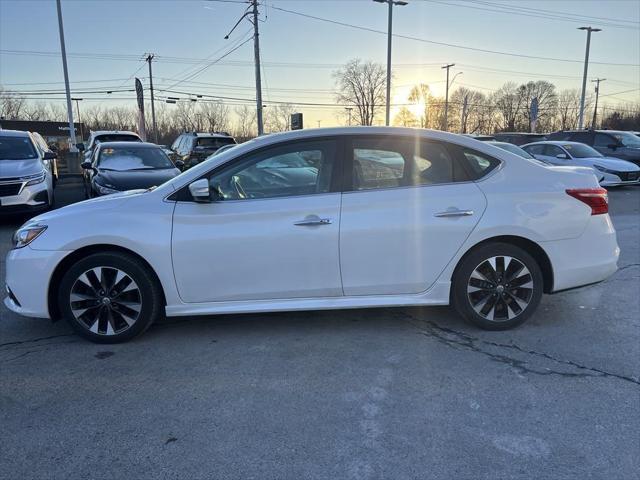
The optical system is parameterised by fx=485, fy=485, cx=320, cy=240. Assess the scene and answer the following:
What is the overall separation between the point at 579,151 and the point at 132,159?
12783mm

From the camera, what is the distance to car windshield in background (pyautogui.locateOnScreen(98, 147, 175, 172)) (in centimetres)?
1054

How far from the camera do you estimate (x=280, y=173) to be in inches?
152

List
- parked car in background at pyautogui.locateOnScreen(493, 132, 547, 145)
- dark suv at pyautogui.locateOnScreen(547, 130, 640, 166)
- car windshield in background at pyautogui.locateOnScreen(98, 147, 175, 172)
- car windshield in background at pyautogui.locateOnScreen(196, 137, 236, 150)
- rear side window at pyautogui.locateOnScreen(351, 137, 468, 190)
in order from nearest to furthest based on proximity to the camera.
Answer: rear side window at pyautogui.locateOnScreen(351, 137, 468, 190) < car windshield in background at pyautogui.locateOnScreen(98, 147, 175, 172) < dark suv at pyautogui.locateOnScreen(547, 130, 640, 166) < car windshield in background at pyautogui.locateOnScreen(196, 137, 236, 150) < parked car in background at pyautogui.locateOnScreen(493, 132, 547, 145)

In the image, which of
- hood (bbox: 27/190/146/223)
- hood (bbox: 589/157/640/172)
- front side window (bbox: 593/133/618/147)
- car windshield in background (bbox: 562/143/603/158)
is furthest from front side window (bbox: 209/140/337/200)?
front side window (bbox: 593/133/618/147)

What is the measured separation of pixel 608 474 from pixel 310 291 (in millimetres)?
2191

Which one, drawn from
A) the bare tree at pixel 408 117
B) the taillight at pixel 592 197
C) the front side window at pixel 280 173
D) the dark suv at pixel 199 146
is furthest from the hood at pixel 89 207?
the bare tree at pixel 408 117

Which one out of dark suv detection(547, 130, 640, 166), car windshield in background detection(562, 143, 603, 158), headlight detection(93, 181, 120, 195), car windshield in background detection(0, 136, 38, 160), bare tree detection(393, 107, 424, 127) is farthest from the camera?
bare tree detection(393, 107, 424, 127)

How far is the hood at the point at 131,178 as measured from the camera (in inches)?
362

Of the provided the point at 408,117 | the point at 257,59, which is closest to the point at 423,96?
the point at 408,117

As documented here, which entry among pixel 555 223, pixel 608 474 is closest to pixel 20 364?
pixel 608 474

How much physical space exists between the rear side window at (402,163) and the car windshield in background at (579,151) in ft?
41.5

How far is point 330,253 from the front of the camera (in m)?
3.71

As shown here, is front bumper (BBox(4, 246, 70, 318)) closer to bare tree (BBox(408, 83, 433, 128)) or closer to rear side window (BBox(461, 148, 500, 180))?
rear side window (BBox(461, 148, 500, 180))

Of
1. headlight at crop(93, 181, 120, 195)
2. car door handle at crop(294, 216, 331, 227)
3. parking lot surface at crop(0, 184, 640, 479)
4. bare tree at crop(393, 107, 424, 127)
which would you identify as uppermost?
bare tree at crop(393, 107, 424, 127)
